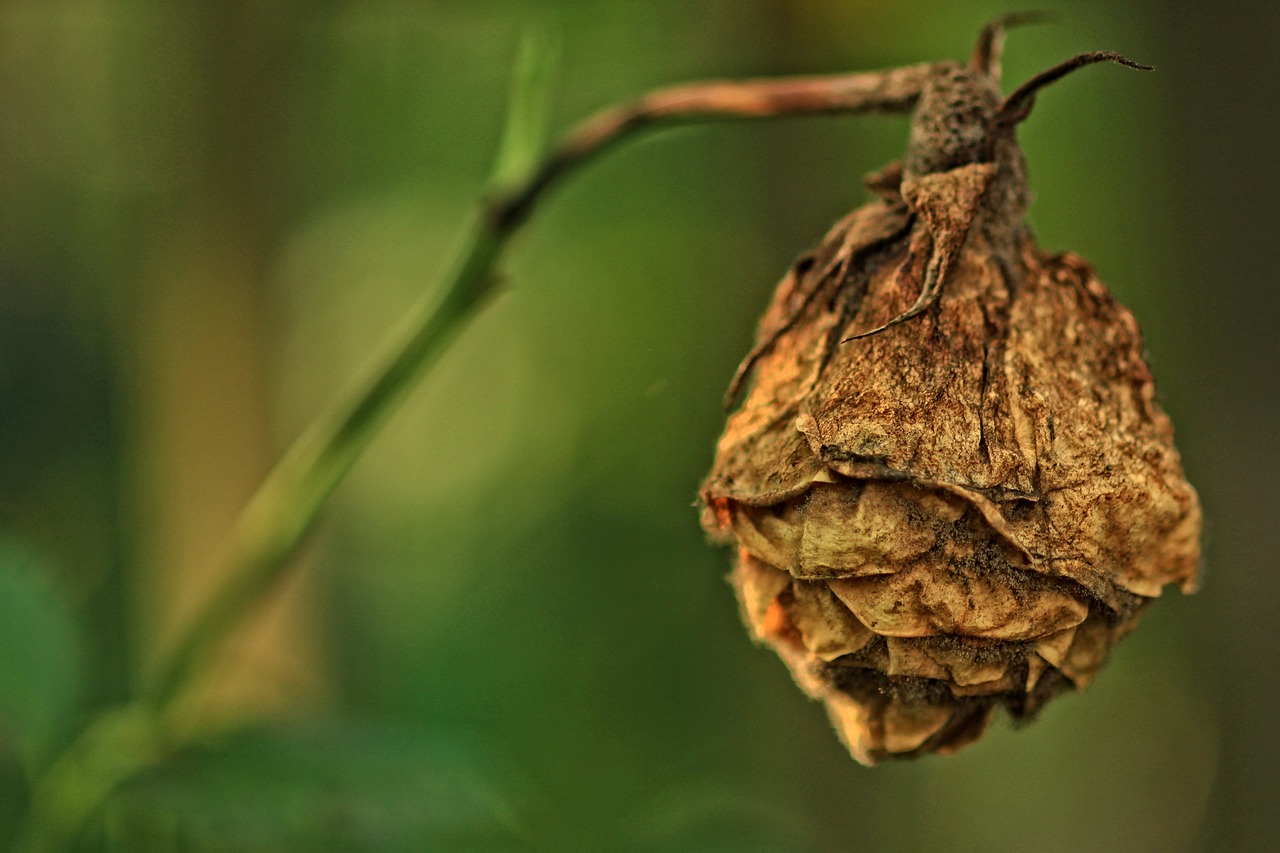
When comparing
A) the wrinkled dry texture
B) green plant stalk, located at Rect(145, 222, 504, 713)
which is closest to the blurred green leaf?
green plant stalk, located at Rect(145, 222, 504, 713)

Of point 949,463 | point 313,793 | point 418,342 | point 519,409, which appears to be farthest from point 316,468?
point 519,409

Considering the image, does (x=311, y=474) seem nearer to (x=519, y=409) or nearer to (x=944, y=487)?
(x=944, y=487)

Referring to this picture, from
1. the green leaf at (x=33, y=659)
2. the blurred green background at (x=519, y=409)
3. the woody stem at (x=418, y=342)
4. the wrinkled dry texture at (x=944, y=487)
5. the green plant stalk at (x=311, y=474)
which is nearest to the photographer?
the wrinkled dry texture at (x=944, y=487)

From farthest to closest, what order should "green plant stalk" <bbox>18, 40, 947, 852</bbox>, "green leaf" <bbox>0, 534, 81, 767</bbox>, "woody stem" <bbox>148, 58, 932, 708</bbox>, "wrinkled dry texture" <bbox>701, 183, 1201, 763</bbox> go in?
"green leaf" <bbox>0, 534, 81, 767</bbox> < "green plant stalk" <bbox>18, 40, 947, 852</bbox> < "woody stem" <bbox>148, 58, 932, 708</bbox> < "wrinkled dry texture" <bbox>701, 183, 1201, 763</bbox>

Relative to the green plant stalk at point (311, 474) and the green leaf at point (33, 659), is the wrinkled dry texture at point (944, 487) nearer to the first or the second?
the green plant stalk at point (311, 474)

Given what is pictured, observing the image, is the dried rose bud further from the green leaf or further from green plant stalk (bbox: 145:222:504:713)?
the green leaf

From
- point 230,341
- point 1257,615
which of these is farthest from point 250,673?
point 1257,615

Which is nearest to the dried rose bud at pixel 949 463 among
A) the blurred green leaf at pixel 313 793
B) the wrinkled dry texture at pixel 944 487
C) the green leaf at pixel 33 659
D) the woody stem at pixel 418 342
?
the wrinkled dry texture at pixel 944 487
